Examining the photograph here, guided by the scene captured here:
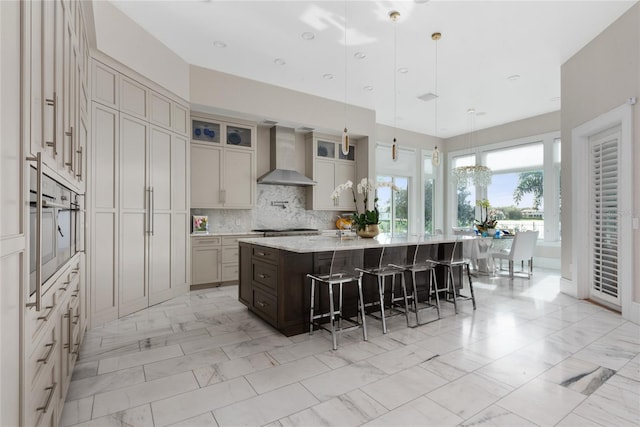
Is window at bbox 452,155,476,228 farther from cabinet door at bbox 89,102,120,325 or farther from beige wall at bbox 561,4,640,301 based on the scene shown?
cabinet door at bbox 89,102,120,325

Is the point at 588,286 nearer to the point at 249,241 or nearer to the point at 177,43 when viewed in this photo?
the point at 249,241

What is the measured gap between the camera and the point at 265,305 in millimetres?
3406

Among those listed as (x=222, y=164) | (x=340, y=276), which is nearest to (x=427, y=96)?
(x=222, y=164)

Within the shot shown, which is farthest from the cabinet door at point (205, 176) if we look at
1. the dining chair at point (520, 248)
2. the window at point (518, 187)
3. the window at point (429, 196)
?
the window at point (518, 187)

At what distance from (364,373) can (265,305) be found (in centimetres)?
136

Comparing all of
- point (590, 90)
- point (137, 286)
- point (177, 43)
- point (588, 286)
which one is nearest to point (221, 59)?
point (177, 43)

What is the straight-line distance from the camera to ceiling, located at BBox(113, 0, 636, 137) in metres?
3.51

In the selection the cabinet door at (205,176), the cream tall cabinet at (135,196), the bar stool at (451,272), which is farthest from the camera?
the cabinet door at (205,176)

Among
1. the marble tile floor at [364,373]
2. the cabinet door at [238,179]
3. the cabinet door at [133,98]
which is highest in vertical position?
the cabinet door at [133,98]

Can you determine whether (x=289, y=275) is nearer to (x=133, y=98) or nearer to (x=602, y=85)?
(x=133, y=98)

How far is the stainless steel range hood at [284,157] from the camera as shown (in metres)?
5.97

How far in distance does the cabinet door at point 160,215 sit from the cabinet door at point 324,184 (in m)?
2.86

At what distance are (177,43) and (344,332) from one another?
4.08 meters

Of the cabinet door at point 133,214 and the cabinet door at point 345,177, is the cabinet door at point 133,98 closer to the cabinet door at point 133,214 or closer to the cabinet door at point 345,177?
the cabinet door at point 133,214
